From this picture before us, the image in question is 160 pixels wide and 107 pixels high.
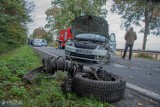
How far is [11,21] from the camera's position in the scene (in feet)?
46.6

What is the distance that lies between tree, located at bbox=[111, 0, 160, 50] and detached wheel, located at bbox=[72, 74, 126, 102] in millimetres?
25086

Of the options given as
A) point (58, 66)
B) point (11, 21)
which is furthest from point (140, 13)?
point (58, 66)

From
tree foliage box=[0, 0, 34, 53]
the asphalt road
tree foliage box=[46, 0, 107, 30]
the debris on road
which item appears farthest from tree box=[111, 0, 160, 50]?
the debris on road

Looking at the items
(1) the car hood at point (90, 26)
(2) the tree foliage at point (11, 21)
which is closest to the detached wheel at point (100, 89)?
(1) the car hood at point (90, 26)

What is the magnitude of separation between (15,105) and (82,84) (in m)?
1.05

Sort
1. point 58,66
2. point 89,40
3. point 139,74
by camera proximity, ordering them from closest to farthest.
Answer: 1. point 58,66
2. point 139,74
3. point 89,40

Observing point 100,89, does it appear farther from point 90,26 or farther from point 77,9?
point 77,9

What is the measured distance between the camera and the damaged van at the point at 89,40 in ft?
32.9

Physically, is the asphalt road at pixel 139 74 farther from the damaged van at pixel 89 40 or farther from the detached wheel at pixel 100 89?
the detached wheel at pixel 100 89

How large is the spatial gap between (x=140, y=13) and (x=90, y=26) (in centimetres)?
1854

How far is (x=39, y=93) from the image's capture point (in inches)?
150

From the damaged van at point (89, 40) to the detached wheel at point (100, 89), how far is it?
617cm

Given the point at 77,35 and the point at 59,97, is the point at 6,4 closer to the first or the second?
the point at 77,35

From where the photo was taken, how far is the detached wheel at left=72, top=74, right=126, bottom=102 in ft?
11.7
